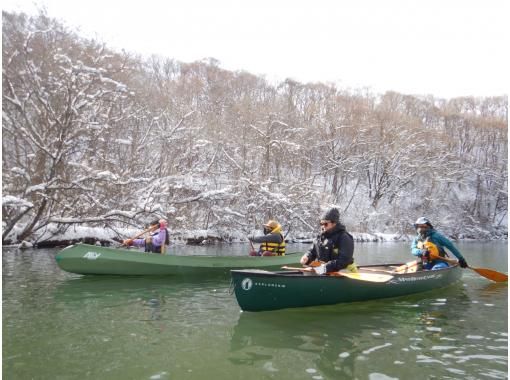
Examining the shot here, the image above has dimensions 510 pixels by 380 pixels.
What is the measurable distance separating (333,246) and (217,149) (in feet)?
61.7

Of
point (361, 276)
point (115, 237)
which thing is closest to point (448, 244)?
point (361, 276)

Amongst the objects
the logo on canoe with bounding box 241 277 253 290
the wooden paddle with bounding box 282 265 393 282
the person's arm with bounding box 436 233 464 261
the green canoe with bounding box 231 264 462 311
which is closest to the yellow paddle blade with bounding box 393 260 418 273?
the person's arm with bounding box 436 233 464 261

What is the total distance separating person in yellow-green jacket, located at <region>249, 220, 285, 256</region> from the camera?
10945mm

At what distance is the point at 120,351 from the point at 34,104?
15.2 m

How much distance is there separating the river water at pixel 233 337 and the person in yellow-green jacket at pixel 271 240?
2053mm

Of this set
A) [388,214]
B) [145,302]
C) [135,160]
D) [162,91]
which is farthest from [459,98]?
[145,302]

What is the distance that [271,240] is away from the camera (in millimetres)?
10922

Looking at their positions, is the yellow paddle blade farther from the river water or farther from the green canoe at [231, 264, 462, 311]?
the green canoe at [231, 264, 462, 311]

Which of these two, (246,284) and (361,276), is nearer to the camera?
(246,284)

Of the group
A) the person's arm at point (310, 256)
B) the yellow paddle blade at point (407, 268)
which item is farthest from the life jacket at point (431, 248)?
the person's arm at point (310, 256)

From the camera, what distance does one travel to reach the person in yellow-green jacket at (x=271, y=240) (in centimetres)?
1095

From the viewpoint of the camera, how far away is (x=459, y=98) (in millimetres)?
→ 47062

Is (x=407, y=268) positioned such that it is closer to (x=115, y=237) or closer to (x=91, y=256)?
(x=91, y=256)

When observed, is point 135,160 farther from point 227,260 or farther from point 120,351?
point 120,351
